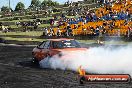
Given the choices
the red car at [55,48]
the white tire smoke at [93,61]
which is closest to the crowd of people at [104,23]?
the red car at [55,48]

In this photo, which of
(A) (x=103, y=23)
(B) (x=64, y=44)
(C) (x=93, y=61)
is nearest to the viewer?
(C) (x=93, y=61)

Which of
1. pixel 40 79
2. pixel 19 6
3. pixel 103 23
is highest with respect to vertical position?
pixel 19 6

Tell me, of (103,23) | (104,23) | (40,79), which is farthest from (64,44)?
(103,23)

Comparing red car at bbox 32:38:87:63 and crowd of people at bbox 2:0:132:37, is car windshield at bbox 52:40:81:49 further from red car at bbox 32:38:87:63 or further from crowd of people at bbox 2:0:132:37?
crowd of people at bbox 2:0:132:37

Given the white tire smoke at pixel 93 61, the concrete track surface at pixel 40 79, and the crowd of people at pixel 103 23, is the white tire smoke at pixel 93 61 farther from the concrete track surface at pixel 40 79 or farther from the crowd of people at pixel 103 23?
the crowd of people at pixel 103 23

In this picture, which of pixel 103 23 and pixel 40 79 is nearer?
pixel 40 79

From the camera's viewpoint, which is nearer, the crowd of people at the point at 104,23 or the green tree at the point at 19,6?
the crowd of people at the point at 104,23

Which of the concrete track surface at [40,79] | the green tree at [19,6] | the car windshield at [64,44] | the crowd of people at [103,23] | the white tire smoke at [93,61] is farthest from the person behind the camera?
the green tree at [19,6]

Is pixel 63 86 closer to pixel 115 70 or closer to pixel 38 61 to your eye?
pixel 115 70

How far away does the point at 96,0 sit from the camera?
5216cm

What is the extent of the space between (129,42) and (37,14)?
105 feet

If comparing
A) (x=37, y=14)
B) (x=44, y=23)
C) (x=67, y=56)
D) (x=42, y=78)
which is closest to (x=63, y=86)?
(x=42, y=78)

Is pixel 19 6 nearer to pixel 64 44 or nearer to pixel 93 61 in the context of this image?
pixel 64 44

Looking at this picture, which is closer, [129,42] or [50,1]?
[129,42]
